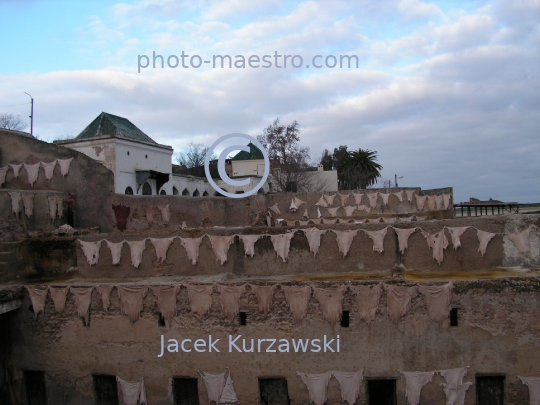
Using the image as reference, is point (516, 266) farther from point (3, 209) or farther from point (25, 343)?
point (3, 209)

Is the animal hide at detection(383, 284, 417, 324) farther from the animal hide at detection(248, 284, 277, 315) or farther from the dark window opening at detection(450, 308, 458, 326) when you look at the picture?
the animal hide at detection(248, 284, 277, 315)

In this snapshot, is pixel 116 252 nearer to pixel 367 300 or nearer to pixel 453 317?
pixel 367 300

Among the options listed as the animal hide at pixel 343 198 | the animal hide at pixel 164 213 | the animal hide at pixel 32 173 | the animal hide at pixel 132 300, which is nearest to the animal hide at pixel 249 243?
the animal hide at pixel 132 300

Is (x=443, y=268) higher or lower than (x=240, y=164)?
lower

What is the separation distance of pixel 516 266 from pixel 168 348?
901 centimetres

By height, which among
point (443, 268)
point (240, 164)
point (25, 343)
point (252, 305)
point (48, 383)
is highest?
point (240, 164)

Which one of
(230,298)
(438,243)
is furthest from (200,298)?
(438,243)

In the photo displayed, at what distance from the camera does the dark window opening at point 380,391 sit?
11.5 meters

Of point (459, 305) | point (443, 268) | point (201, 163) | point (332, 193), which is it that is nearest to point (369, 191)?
point (332, 193)

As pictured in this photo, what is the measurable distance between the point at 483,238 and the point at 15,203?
14.4 m

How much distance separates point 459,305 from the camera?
1096cm

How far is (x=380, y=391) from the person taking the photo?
1157 cm

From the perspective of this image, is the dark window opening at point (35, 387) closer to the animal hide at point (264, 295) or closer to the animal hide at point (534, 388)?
the animal hide at point (264, 295)

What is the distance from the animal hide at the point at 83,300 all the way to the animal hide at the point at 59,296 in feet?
1.05
